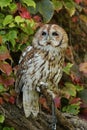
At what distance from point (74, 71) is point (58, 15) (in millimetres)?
585

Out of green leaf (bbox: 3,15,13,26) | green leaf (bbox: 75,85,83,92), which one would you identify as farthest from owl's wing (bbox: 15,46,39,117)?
green leaf (bbox: 75,85,83,92)

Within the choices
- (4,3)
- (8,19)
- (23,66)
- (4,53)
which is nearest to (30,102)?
(23,66)

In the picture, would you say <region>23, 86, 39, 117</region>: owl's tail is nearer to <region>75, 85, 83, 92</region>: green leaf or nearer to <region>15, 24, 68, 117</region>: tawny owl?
<region>15, 24, 68, 117</region>: tawny owl

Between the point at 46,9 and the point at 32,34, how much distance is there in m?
0.23

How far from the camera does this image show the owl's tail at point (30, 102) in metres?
4.14

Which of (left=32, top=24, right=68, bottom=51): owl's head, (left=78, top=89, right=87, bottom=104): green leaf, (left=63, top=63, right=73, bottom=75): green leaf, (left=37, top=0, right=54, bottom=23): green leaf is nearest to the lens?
(left=32, top=24, right=68, bottom=51): owl's head

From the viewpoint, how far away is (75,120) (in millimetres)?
4234

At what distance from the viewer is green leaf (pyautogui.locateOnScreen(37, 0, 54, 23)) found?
4.46 m

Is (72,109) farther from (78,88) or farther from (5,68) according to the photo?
(5,68)

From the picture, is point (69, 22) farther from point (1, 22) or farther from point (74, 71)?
point (1, 22)

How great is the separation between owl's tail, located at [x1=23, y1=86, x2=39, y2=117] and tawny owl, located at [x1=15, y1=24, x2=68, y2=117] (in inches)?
1.6

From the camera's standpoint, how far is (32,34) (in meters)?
4.51

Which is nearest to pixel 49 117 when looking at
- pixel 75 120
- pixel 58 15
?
pixel 75 120

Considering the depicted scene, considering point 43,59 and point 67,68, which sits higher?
point 43,59
